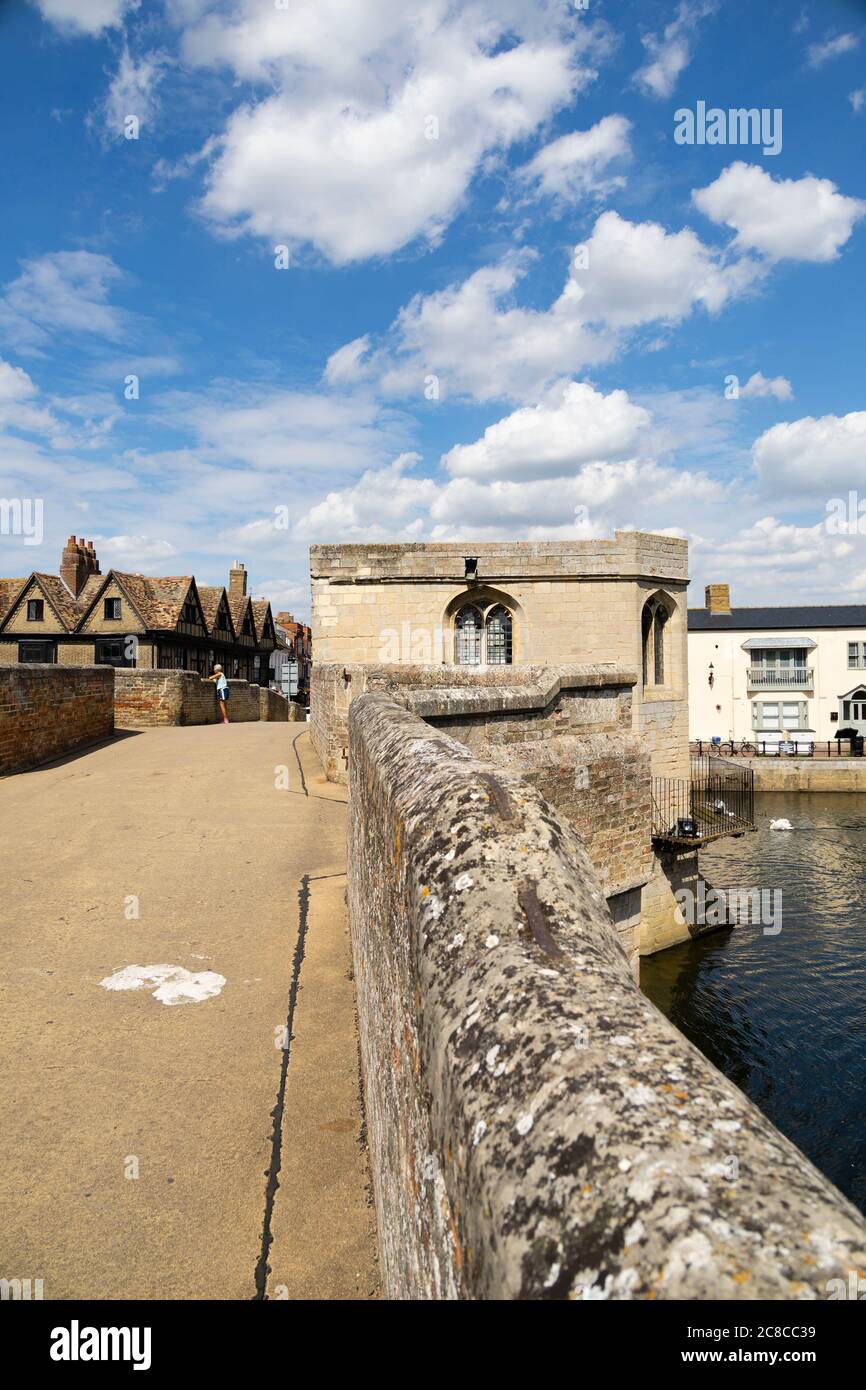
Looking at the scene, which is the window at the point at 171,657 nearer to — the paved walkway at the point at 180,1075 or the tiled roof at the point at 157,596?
the tiled roof at the point at 157,596

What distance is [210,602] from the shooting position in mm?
Result: 47219

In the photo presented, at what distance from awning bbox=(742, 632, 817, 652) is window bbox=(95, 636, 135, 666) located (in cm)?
3404

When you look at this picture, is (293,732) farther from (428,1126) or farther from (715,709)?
(715,709)

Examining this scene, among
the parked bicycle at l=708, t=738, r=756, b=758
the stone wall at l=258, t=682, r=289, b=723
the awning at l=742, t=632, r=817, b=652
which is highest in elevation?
the awning at l=742, t=632, r=817, b=652

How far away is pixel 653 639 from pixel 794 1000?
338 inches

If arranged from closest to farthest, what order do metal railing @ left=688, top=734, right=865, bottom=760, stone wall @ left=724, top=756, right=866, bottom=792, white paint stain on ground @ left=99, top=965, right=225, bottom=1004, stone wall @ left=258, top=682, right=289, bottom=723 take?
white paint stain on ground @ left=99, top=965, right=225, bottom=1004 → stone wall @ left=258, top=682, right=289, bottom=723 → stone wall @ left=724, top=756, right=866, bottom=792 → metal railing @ left=688, top=734, right=865, bottom=760

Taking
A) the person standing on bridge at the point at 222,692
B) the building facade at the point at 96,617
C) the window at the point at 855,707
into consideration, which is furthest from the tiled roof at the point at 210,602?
the window at the point at 855,707

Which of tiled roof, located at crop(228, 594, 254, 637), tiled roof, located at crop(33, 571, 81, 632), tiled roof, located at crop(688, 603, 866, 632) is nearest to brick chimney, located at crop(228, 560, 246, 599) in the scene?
tiled roof, located at crop(228, 594, 254, 637)

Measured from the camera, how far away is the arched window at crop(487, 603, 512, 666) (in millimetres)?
18766

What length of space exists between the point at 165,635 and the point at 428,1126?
4015 centimetres

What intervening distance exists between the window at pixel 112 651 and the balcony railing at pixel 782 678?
3458 cm

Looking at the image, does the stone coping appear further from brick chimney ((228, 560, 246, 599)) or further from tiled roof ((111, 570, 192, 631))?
brick chimney ((228, 560, 246, 599))
